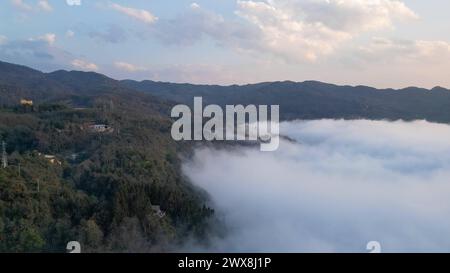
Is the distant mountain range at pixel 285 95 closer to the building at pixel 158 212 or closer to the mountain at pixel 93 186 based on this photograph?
the mountain at pixel 93 186

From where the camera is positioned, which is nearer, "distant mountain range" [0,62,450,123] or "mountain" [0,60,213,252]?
"mountain" [0,60,213,252]

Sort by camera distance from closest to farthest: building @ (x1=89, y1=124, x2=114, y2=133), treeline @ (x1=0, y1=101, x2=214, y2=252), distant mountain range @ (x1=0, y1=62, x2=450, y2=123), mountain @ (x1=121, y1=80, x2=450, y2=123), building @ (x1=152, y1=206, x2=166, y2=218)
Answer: treeline @ (x1=0, y1=101, x2=214, y2=252) < building @ (x1=152, y1=206, x2=166, y2=218) < building @ (x1=89, y1=124, x2=114, y2=133) < mountain @ (x1=121, y1=80, x2=450, y2=123) < distant mountain range @ (x1=0, y1=62, x2=450, y2=123)

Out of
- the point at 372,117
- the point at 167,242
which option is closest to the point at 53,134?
the point at 167,242

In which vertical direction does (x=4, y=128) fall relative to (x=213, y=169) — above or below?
above

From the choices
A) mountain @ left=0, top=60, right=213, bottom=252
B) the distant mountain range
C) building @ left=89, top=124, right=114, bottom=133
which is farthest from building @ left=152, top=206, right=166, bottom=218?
the distant mountain range

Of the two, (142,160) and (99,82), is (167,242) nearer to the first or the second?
(142,160)

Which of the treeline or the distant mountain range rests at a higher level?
the distant mountain range

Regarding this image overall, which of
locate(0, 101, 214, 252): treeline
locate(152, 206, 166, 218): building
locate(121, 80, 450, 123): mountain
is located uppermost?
locate(121, 80, 450, 123): mountain

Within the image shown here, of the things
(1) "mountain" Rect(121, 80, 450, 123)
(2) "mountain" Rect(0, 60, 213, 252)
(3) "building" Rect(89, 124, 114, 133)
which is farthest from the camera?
(1) "mountain" Rect(121, 80, 450, 123)

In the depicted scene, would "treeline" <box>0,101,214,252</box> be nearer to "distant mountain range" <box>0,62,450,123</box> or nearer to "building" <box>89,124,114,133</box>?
"building" <box>89,124,114,133</box>
